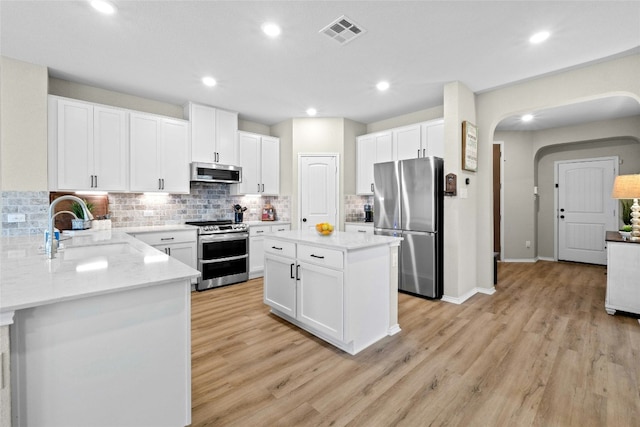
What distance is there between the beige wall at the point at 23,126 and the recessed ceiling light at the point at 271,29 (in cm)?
256

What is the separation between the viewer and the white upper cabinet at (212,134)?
4.32 m

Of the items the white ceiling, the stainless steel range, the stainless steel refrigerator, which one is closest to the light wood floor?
the stainless steel refrigerator

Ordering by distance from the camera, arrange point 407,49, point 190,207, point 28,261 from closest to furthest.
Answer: point 28,261
point 407,49
point 190,207

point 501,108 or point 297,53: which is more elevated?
point 297,53

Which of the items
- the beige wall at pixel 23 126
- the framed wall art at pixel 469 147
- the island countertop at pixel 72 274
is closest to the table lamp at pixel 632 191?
the framed wall art at pixel 469 147

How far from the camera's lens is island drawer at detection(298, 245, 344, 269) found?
236 cm

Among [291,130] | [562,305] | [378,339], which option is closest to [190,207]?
[291,130]

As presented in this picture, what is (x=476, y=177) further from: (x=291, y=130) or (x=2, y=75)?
(x=2, y=75)

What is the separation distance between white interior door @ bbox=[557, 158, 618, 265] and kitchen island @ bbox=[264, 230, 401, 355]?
17.6ft

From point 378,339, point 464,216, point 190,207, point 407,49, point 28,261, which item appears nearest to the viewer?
point 28,261

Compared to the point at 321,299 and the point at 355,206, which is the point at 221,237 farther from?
the point at 355,206

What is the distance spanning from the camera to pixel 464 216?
373 centimetres

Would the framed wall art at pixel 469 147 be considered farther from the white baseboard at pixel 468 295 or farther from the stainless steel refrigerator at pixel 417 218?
the white baseboard at pixel 468 295

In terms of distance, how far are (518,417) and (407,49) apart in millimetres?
2981
